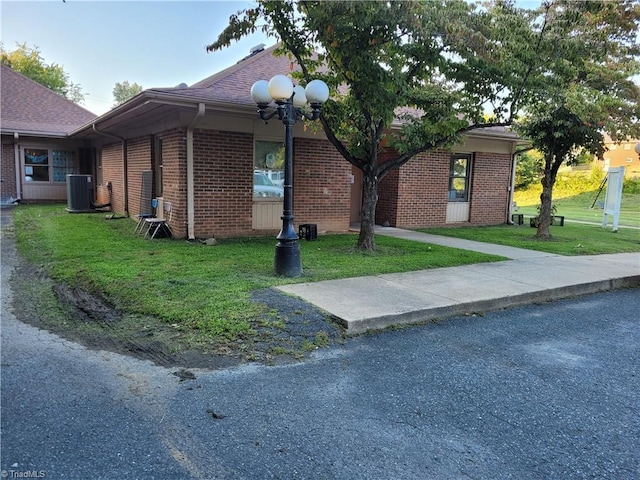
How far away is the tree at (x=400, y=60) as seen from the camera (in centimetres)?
702

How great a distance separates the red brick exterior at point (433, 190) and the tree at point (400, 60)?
175 inches

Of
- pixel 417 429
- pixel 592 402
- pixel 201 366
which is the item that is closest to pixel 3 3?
pixel 201 366

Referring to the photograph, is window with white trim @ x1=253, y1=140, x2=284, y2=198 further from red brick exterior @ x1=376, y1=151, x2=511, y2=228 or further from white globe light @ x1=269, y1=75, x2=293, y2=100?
white globe light @ x1=269, y1=75, x2=293, y2=100

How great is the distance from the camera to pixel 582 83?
9586 millimetres

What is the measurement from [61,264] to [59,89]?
43672 millimetres

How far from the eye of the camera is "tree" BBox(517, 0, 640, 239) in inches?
306

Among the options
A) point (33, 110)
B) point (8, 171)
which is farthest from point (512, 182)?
point (33, 110)

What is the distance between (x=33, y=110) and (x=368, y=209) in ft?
61.1

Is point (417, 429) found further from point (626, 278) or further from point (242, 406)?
point (626, 278)

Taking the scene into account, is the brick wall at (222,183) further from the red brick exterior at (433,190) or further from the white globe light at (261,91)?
the red brick exterior at (433,190)

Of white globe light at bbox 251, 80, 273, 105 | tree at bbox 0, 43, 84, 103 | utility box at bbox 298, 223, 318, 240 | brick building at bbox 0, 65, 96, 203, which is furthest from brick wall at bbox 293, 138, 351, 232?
tree at bbox 0, 43, 84, 103

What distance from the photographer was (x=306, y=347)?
14.0 ft

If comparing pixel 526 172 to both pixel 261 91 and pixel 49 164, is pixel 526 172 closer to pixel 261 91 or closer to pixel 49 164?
pixel 49 164

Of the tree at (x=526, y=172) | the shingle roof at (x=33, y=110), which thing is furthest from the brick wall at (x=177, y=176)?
the tree at (x=526, y=172)
